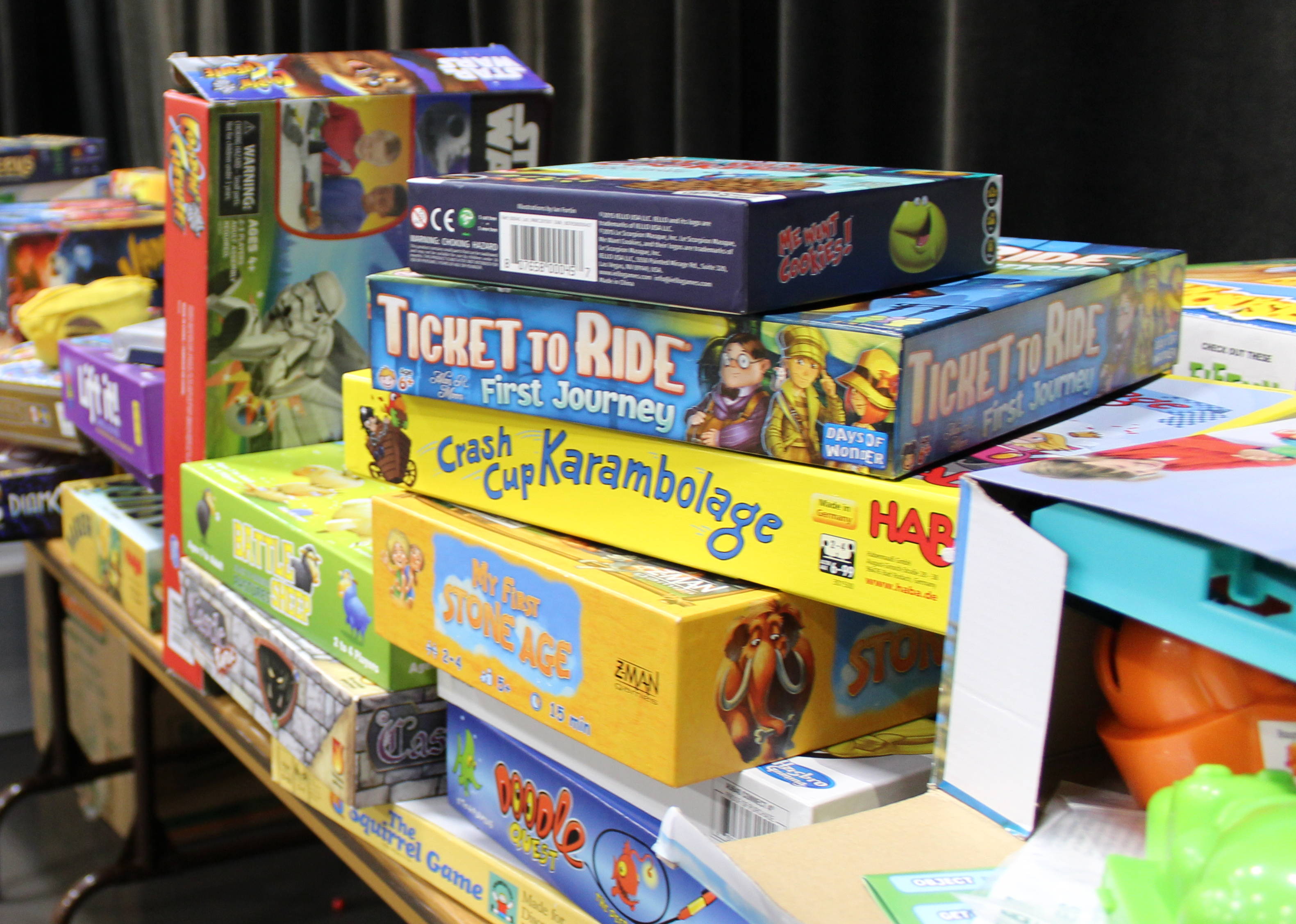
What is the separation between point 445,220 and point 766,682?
1.11 feet

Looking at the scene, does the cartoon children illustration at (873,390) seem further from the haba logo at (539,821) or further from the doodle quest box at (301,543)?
the doodle quest box at (301,543)

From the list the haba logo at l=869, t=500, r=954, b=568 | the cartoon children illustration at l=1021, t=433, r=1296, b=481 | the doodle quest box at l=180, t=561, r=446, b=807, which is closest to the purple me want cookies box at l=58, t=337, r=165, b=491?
the doodle quest box at l=180, t=561, r=446, b=807

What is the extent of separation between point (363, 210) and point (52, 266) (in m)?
0.97

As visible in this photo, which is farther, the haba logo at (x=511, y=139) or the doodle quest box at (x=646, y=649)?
the haba logo at (x=511, y=139)

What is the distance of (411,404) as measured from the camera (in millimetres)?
823

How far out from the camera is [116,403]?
132 cm

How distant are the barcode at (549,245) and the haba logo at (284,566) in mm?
358

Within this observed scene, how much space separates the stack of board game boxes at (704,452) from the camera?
61 centimetres

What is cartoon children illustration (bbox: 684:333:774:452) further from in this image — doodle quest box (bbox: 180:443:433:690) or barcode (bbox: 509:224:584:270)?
doodle quest box (bbox: 180:443:433:690)

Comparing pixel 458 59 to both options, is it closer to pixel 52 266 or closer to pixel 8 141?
pixel 52 266

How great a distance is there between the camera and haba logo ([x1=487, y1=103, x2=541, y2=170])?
1197mm

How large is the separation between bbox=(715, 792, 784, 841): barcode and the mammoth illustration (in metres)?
0.03

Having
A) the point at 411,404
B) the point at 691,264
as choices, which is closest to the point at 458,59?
the point at 411,404

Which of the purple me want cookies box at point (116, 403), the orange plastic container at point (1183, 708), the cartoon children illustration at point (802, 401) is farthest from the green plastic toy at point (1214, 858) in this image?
the purple me want cookies box at point (116, 403)
